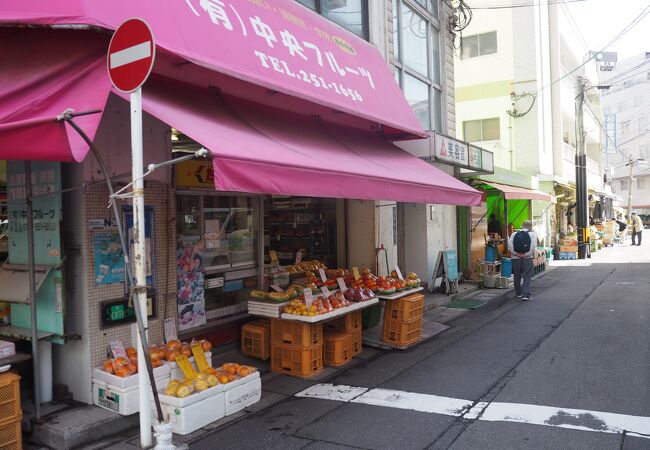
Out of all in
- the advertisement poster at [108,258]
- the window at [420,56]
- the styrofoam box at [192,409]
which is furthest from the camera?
the window at [420,56]

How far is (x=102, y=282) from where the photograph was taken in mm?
5148

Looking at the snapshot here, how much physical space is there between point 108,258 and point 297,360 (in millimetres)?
2717

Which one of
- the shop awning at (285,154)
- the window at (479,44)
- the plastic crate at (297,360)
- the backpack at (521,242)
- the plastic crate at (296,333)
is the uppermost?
the window at (479,44)

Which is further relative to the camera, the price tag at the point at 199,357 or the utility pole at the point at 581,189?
the utility pole at the point at 581,189

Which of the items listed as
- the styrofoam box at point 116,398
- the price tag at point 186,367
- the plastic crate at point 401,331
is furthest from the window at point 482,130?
the styrofoam box at point 116,398

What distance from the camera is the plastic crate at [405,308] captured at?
26.0ft

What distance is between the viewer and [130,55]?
3.50 meters

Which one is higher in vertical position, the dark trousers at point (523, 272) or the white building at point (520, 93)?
the white building at point (520, 93)

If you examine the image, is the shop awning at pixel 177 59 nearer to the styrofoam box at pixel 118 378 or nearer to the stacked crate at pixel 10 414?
the stacked crate at pixel 10 414

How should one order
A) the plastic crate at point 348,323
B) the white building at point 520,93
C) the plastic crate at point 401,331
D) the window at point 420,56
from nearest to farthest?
the plastic crate at point 348,323, the plastic crate at point 401,331, the window at point 420,56, the white building at point 520,93

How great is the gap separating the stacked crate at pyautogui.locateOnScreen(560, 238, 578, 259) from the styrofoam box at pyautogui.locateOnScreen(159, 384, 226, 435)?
23.0 metres

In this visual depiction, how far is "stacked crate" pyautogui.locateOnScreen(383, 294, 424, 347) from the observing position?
7.90 m

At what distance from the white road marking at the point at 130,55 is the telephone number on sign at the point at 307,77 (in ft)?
8.66

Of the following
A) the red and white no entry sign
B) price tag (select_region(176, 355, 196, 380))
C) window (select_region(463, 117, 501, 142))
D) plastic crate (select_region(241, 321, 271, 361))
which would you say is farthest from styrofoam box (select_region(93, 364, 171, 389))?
window (select_region(463, 117, 501, 142))
